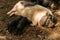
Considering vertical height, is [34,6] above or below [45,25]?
A: above

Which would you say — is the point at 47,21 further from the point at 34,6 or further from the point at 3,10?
the point at 3,10

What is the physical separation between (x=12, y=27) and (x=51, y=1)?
1.53 meters

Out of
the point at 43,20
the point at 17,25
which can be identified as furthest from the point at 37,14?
the point at 17,25

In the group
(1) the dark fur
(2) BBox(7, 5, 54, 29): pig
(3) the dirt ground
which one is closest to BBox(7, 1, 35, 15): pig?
(2) BBox(7, 5, 54, 29): pig

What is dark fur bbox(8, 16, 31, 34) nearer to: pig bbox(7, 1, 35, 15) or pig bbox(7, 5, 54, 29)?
pig bbox(7, 5, 54, 29)

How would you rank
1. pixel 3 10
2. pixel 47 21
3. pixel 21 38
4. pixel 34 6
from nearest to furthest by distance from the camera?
pixel 21 38, pixel 47 21, pixel 34 6, pixel 3 10

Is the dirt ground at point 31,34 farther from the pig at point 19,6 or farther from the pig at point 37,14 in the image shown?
the pig at point 19,6

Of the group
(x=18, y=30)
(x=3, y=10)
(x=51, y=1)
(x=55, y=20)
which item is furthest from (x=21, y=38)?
(x=51, y=1)

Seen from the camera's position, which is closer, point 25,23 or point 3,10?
point 25,23

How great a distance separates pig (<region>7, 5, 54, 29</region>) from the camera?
15.0 ft

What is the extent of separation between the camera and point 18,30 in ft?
14.4

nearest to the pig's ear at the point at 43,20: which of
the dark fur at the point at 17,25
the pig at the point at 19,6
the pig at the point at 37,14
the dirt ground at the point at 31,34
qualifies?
the pig at the point at 37,14

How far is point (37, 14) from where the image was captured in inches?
186

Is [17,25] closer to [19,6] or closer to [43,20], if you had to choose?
[43,20]
